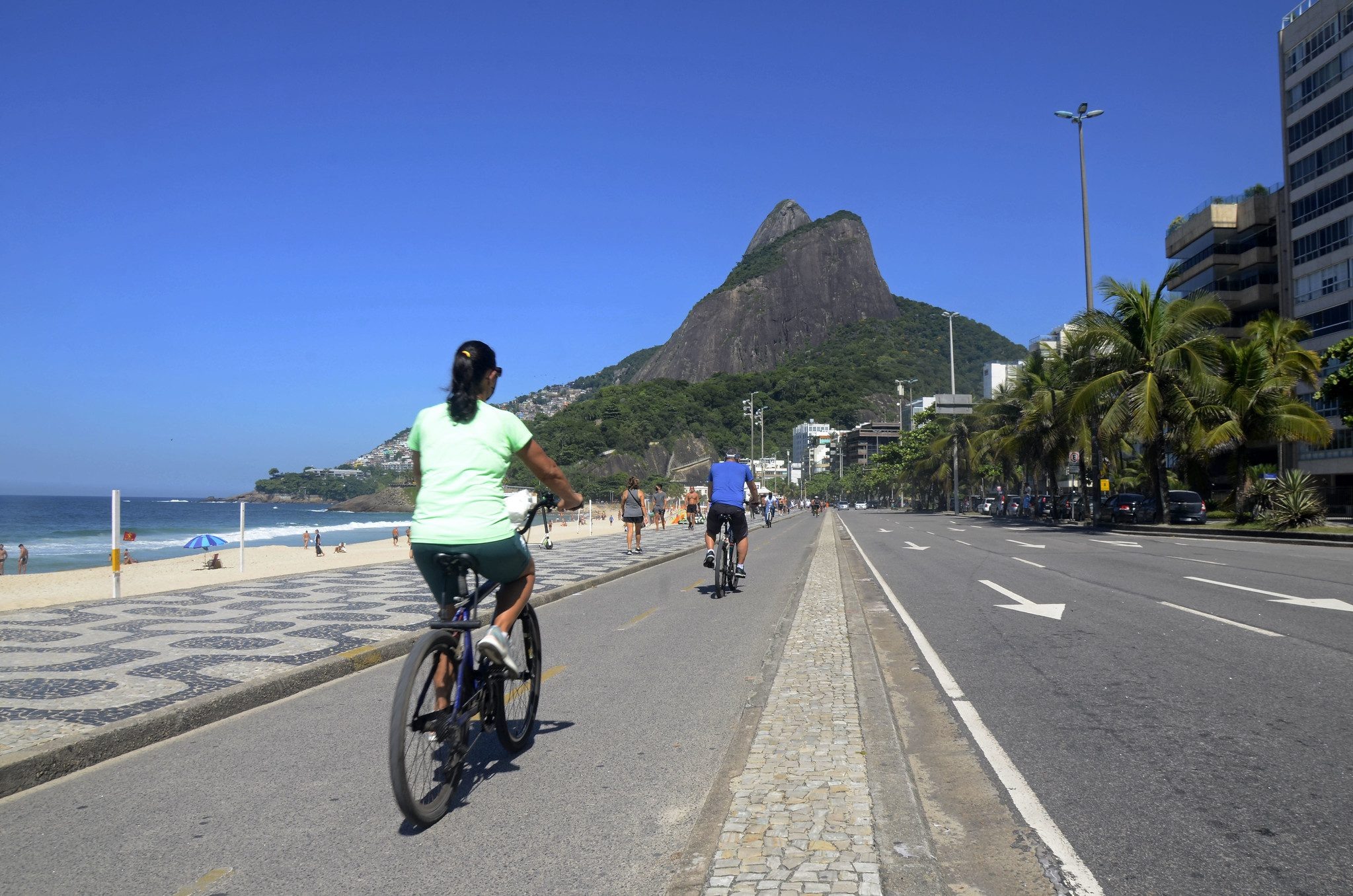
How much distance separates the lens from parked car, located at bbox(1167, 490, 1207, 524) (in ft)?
109

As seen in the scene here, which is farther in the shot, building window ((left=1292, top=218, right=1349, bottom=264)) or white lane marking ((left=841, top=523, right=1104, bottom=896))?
building window ((left=1292, top=218, right=1349, bottom=264))

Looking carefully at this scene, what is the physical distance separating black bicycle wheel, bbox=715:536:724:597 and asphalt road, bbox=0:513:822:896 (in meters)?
5.20

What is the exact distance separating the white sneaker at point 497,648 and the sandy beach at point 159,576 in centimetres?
961

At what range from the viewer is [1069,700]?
218 inches

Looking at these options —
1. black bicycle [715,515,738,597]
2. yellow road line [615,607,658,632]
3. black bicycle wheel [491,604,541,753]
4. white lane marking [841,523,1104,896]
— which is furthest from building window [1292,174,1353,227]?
black bicycle wheel [491,604,541,753]

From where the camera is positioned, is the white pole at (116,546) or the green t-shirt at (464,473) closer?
the green t-shirt at (464,473)

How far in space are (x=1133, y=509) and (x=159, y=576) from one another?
3431cm

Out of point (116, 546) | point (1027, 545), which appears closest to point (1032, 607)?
point (116, 546)

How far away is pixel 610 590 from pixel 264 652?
6.42 metres

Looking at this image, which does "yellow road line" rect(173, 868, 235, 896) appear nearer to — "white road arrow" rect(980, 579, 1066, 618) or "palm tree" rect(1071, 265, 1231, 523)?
"white road arrow" rect(980, 579, 1066, 618)

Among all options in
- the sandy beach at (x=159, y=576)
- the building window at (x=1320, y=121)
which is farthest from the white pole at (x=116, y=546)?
the building window at (x=1320, y=121)

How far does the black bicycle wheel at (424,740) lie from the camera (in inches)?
136

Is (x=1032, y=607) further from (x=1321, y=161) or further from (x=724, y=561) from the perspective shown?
(x=1321, y=161)

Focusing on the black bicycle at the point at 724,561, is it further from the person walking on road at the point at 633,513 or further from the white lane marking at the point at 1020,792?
the person walking on road at the point at 633,513
